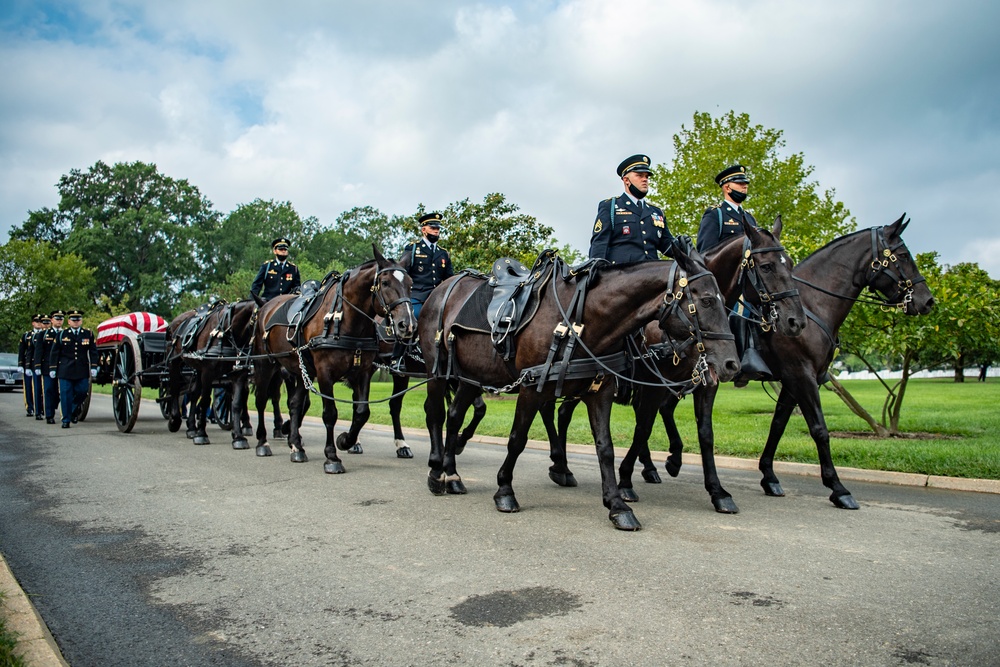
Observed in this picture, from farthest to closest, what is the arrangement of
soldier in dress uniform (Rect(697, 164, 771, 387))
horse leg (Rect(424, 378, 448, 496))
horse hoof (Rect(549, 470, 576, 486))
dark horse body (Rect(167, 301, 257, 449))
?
1. dark horse body (Rect(167, 301, 257, 449))
2. horse hoof (Rect(549, 470, 576, 486))
3. horse leg (Rect(424, 378, 448, 496))
4. soldier in dress uniform (Rect(697, 164, 771, 387))

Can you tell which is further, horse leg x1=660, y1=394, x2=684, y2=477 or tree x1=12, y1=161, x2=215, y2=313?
tree x1=12, y1=161, x2=215, y2=313

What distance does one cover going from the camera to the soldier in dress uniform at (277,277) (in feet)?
43.9

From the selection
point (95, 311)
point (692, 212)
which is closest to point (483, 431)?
point (692, 212)

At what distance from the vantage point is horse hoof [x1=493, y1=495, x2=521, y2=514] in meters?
6.61

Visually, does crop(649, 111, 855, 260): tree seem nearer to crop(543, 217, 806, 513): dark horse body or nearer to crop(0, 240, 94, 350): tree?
crop(543, 217, 806, 513): dark horse body

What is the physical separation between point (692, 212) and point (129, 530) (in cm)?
2083

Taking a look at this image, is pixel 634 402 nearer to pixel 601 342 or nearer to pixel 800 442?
pixel 601 342

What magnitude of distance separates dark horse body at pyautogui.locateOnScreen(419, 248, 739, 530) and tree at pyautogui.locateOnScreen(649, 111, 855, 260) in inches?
666

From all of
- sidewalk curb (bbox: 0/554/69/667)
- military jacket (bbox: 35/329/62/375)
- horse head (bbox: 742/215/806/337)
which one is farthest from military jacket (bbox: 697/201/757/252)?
military jacket (bbox: 35/329/62/375)

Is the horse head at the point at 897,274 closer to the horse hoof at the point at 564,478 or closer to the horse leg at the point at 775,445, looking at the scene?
the horse leg at the point at 775,445

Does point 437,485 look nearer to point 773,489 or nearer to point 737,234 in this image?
point 773,489

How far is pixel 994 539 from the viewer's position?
5.55 m

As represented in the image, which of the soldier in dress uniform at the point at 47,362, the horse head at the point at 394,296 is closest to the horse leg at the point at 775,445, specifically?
the horse head at the point at 394,296

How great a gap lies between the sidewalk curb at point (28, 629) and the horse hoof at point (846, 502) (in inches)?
237
